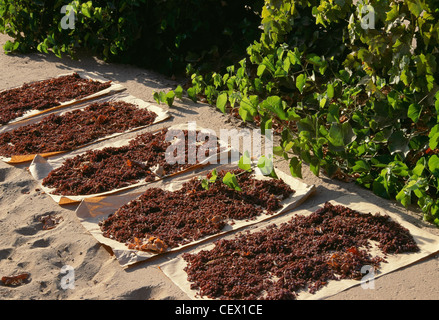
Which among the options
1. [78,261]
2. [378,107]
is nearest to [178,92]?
[378,107]

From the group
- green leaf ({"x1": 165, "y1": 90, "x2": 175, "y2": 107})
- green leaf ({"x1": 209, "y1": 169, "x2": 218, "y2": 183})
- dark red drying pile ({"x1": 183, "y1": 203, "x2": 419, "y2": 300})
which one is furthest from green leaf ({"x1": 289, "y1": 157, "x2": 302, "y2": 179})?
green leaf ({"x1": 165, "y1": 90, "x2": 175, "y2": 107})

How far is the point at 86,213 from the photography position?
406cm

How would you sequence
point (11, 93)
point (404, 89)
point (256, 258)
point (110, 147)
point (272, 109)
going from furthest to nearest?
point (11, 93)
point (110, 147)
point (272, 109)
point (404, 89)
point (256, 258)

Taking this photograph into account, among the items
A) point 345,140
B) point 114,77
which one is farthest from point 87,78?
point 345,140

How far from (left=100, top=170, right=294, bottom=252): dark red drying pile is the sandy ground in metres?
0.20

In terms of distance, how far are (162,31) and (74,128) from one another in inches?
67.7

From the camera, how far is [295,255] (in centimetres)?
343

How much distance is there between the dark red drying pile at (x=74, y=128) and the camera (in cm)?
514

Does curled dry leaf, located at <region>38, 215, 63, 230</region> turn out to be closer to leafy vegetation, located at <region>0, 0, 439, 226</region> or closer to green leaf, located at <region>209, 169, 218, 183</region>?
green leaf, located at <region>209, 169, 218, 183</region>

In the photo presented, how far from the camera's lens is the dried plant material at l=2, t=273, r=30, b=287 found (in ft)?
11.1

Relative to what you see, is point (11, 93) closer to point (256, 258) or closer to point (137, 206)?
point (137, 206)
